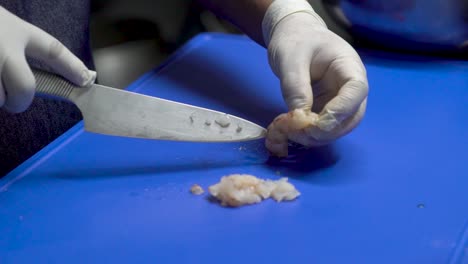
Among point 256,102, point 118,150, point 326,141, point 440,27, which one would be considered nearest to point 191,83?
point 256,102

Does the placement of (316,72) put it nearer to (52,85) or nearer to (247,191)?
(247,191)

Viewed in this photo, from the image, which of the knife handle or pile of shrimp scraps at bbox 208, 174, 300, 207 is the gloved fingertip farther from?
the knife handle

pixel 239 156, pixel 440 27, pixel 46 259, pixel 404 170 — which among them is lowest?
pixel 46 259

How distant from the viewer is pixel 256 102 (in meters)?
1.11

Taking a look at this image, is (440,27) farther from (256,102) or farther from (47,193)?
(47,193)

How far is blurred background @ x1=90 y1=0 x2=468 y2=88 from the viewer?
3.97 ft

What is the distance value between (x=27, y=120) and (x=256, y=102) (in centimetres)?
38

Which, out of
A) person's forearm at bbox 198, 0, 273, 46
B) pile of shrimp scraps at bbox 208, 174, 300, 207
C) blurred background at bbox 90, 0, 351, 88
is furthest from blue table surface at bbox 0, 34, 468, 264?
blurred background at bbox 90, 0, 351, 88

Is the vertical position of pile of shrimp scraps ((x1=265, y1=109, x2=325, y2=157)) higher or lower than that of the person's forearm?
lower

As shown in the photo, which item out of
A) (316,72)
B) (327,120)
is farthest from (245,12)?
(327,120)

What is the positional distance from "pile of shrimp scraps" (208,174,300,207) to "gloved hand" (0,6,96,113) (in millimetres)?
243

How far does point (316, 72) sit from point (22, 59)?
16.6 inches

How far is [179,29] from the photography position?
5.11 ft

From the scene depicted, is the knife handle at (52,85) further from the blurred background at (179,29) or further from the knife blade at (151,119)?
the blurred background at (179,29)
